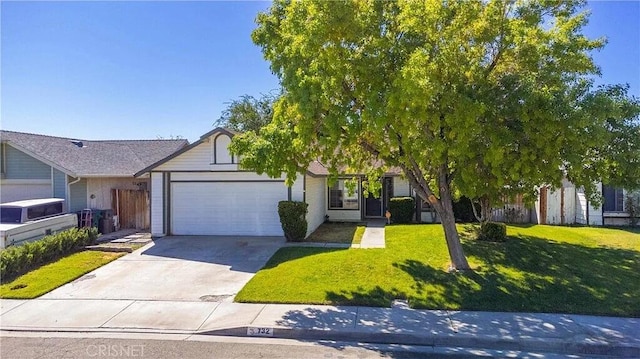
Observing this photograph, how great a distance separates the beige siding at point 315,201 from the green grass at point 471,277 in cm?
332

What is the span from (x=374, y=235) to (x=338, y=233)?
153 cm

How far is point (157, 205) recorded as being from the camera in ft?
53.0

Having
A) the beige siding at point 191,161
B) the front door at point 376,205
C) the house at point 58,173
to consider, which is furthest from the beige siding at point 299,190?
the house at point 58,173

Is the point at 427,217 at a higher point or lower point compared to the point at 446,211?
lower

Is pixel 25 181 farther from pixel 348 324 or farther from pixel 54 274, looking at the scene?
pixel 348 324

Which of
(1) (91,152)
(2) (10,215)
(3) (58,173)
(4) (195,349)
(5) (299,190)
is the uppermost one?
(1) (91,152)

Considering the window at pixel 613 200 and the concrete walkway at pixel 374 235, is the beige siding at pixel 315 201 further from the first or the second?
the window at pixel 613 200

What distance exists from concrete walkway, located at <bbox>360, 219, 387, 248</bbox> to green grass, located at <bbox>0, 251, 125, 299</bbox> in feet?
27.1

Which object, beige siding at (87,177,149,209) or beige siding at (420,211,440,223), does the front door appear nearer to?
beige siding at (420,211,440,223)

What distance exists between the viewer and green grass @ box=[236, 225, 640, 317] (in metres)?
8.38

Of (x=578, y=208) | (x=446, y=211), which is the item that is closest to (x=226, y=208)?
(x=446, y=211)

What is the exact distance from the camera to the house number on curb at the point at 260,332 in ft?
23.3

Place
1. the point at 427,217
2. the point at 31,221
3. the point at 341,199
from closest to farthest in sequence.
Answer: the point at 31,221
the point at 427,217
the point at 341,199

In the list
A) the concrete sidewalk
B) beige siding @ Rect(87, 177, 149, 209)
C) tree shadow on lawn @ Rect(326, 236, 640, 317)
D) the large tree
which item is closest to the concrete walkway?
tree shadow on lawn @ Rect(326, 236, 640, 317)
